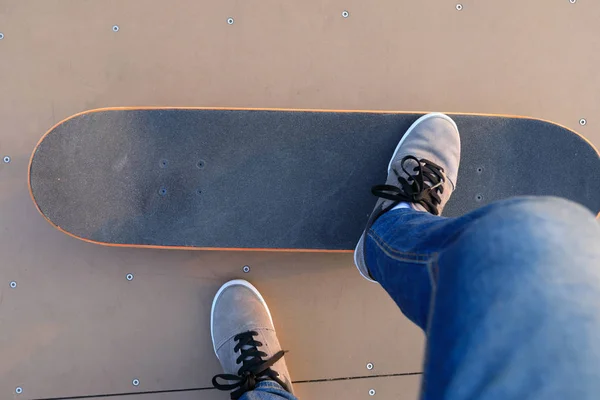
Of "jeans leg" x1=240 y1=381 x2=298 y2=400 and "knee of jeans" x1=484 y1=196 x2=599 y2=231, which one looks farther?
"jeans leg" x1=240 y1=381 x2=298 y2=400

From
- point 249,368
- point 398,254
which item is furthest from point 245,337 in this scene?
point 398,254

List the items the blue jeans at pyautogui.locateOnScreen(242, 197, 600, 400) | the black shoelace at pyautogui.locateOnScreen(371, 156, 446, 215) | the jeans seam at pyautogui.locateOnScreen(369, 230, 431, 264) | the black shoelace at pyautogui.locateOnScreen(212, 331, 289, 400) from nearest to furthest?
the blue jeans at pyautogui.locateOnScreen(242, 197, 600, 400)
the jeans seam at pyautogui.locateOnScreen(369, 230, 431, 264)
the black shoelace at pyautogui.locateOnScreen(371, 156, 446, 215)
the black shoelace at pyautogui.locateOnScreen(212, 331, 289, 400)

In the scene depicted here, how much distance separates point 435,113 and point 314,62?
34cm

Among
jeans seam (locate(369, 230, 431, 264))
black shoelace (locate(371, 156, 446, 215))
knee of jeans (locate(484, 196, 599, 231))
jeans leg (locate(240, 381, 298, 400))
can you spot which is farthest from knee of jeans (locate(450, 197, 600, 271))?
jeans leg (locate(240, 381, 298, 400))

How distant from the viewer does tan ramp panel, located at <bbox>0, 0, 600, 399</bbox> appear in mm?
1103

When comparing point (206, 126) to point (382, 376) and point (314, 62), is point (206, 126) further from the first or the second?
point (382, 376)

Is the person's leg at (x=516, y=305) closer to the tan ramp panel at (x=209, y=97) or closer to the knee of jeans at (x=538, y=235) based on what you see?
the knee of jeans at (x=538, y=235)

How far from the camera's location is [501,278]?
437 mm

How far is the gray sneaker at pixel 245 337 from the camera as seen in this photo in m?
1.08

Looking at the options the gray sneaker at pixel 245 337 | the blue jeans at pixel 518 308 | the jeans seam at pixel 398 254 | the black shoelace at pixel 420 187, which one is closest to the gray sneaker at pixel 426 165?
the black shoelace at pixel 420 187

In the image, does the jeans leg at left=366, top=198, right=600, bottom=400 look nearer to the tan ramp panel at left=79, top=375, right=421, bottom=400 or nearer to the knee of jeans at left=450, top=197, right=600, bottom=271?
the knee of jeans at left=450, top=197, right=600, bottom=271

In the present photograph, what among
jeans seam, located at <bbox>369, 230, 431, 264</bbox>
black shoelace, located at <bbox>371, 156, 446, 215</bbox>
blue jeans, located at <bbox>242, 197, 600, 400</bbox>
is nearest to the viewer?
blue jeans, located at <bbox>242, 197, 600, 400</bbox>

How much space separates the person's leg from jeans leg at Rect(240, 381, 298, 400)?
0.60 meters

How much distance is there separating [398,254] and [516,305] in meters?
0.30
